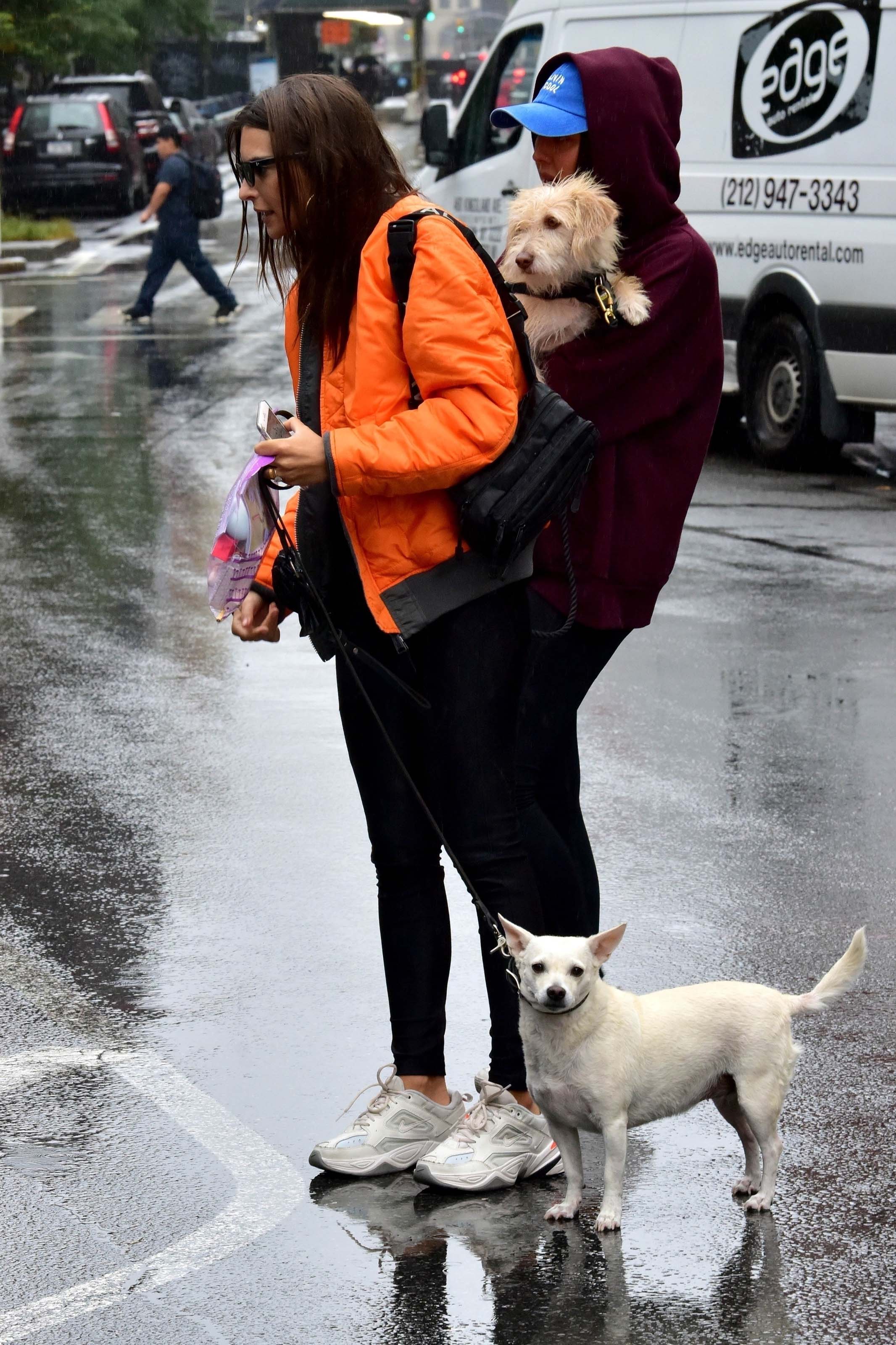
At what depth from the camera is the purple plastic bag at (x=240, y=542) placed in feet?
12.3

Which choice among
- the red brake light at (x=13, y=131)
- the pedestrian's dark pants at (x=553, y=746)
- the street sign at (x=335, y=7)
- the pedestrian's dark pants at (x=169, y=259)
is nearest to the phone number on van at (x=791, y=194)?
the pedestrian's dark pants at (x=169, y=259)

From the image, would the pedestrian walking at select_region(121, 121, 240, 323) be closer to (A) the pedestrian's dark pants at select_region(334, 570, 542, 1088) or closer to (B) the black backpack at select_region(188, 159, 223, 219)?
(B) the black backpack at select_region(188, 159, 223, 219)

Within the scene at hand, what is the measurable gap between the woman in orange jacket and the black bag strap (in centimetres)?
2

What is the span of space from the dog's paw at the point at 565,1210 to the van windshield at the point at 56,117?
31672mm

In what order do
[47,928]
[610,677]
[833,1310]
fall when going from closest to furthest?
1. [833,1310]
2. [47,928]
3. [610,677]

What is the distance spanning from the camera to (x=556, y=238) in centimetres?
393

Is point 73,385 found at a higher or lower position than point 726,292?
lower

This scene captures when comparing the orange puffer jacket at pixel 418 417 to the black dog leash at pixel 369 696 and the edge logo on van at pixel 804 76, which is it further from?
the edge logo on van at pixel 804 76

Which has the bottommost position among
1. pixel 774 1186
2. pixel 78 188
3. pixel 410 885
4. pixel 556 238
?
pixel 78 188

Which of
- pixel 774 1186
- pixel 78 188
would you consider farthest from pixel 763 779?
pixel 78 188

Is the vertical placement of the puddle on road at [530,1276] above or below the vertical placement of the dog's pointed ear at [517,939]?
below

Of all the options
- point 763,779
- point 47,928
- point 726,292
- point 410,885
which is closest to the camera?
point 410,885

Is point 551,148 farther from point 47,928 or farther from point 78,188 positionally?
point 78,188

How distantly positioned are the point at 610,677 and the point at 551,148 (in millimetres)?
3870
